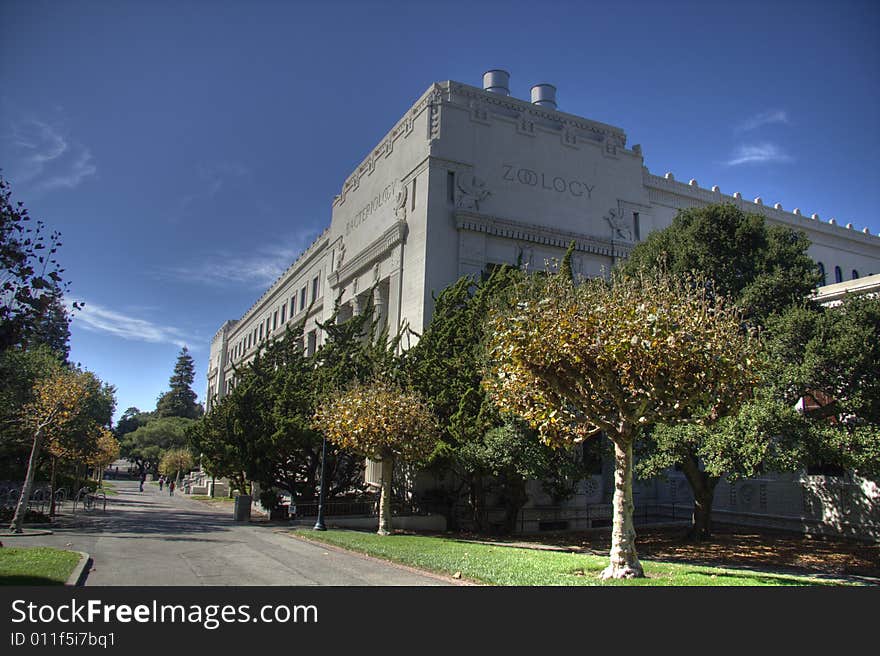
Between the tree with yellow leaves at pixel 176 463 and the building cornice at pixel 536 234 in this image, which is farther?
the tree with yellow leaves at pixel 176 463

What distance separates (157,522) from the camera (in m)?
25.7

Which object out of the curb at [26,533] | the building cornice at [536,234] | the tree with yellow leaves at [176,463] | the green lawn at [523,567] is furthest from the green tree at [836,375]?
the tree with yellow leaves at [176,463]

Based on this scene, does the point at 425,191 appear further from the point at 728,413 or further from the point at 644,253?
the point at 728,413

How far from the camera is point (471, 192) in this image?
31844 millimetres

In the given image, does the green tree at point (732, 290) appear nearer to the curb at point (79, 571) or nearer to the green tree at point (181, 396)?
the curb at point (79, 571)

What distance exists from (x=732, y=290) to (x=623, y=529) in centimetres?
1307

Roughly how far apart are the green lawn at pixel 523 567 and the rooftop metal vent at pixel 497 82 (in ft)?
89.3

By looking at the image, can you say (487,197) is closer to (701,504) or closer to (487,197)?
(487,197)

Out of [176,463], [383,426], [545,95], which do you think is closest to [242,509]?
[383,426]

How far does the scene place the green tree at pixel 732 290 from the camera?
16.8m

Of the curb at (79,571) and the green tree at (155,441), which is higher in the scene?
the green tree at (155,441)

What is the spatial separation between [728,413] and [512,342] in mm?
5137

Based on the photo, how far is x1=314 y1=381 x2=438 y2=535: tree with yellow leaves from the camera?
66.6 ft
